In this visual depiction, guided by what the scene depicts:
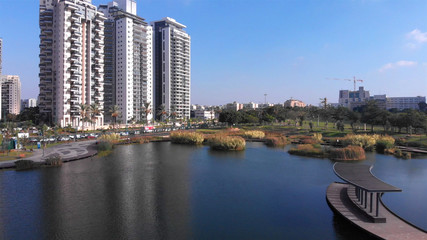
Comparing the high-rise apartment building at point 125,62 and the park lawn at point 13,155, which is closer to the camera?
the park lawn at point 13,155

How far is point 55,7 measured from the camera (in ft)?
324

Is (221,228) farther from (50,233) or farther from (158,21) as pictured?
(158,21)

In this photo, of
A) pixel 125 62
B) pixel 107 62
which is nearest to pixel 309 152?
pixel 125 62

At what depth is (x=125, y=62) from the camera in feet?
406

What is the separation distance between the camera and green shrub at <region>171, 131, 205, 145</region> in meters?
61.8

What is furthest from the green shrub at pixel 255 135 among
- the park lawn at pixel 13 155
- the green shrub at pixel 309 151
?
the park lawn at pixel 13 155

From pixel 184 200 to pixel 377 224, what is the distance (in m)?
13.6

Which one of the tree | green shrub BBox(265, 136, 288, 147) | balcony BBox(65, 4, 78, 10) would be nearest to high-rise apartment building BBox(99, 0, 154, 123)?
balcony BBox(65, 4, 78, 10)

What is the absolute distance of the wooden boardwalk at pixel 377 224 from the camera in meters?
15.7

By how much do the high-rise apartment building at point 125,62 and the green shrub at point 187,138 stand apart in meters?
59.7

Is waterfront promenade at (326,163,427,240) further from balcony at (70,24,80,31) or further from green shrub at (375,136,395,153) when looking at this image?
balcony at (70,24,80,31)

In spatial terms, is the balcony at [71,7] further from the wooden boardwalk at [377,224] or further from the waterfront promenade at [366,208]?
the wooden boardwalk at [377,224]

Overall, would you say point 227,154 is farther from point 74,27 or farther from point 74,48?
point 74,27

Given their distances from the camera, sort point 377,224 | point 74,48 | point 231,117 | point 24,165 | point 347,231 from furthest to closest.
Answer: point 231,117 < point 74,48 < point 24,165 < point 347,231 < point 377,224
